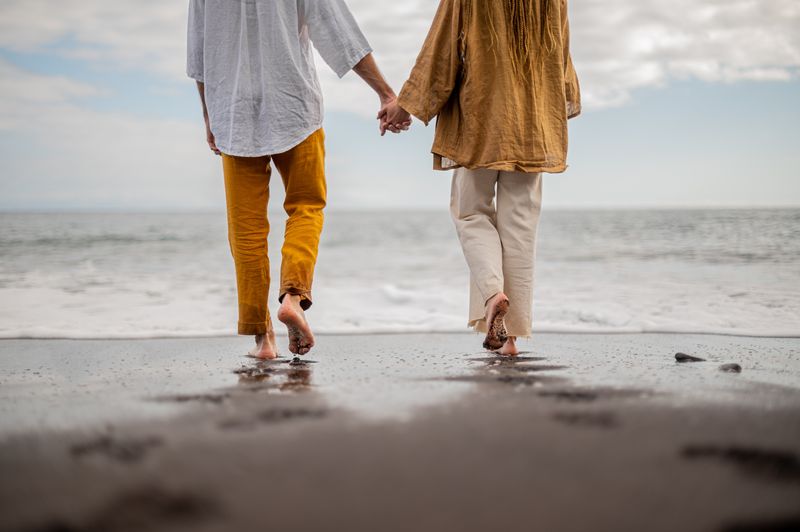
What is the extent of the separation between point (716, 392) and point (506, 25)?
192cm

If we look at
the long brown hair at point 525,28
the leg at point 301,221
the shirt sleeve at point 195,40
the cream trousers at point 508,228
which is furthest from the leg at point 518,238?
the shirt sleeve at point 195,40

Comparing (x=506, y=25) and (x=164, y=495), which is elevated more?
(x=506, y=25)

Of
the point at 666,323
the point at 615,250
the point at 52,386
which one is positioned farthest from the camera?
the point at 615,250

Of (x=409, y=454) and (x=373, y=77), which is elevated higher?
(x=373, y=77)

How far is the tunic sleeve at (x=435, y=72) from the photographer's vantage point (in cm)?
301

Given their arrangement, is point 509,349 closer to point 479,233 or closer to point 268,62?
point 479,233

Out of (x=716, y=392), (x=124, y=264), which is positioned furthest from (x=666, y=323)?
(x=124, y=264)

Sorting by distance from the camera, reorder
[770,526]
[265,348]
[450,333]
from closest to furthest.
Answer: [770,526], [265,348], [450,333]

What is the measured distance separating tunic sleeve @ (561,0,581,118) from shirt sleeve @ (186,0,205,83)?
5.74ft

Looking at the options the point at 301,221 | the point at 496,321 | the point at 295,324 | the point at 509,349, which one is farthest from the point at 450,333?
the point at 295,324

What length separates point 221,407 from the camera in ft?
5.66

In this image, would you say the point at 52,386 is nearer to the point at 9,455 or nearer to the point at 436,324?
the point at 9,455

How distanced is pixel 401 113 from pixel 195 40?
3.43ft

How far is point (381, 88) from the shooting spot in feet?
10.2
